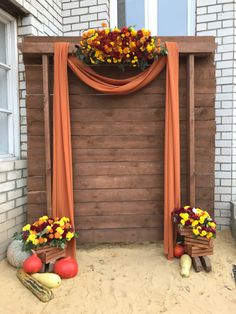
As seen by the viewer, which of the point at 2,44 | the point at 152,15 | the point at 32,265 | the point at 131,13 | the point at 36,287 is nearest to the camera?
the point at 36,287

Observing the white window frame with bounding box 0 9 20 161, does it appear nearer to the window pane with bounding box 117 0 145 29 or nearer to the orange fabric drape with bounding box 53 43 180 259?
the orange fabric drape with bounding box 53 43 180 259

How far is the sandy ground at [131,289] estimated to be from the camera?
2125 mm

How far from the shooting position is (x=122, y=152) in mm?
3047

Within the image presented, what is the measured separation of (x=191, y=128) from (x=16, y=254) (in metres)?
2.10

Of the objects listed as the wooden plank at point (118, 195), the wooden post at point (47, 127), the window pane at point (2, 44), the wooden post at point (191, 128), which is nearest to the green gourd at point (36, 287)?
the wooden post at point (47, 127)

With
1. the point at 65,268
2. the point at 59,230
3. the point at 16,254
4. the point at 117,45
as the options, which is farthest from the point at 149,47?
the point at 16,254

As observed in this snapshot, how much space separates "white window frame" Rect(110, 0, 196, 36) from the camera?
3783mm

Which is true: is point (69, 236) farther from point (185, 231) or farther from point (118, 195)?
point (185, 231)

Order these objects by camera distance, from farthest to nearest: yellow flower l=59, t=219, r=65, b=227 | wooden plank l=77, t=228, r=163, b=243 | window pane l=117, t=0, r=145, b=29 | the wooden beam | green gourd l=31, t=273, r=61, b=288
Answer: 1. window pane l=117, t=0, r=145, b=29
2. wooden plank l=77, t=228, r=163, b=243
3. the wooden beam
4. yellow flower l=59, t=219, r=65, b=227
5. green gourd l=31, t=273, r=61, b=288

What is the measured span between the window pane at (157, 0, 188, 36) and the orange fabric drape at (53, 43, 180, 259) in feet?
4.30

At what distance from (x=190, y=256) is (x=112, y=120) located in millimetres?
1581

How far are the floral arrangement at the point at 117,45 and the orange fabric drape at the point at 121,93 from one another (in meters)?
0.18

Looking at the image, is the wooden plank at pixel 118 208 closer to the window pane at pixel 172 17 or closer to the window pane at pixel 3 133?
the window pane at pixel 3 133

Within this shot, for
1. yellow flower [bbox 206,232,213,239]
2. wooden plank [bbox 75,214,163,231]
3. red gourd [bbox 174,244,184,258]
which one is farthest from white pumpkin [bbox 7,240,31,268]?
yellow flower [bbox 206,232,213,239]
